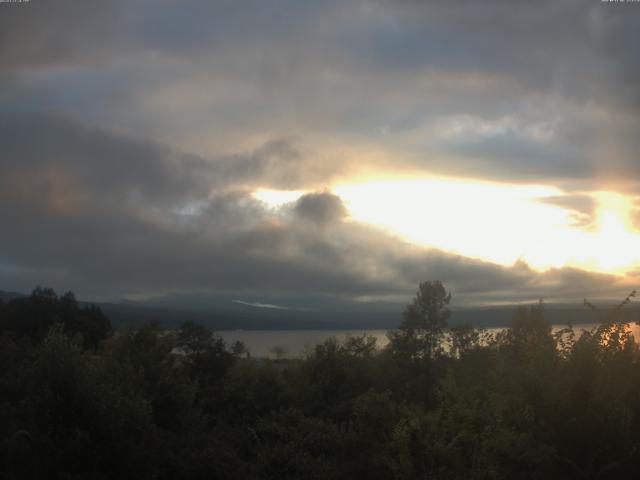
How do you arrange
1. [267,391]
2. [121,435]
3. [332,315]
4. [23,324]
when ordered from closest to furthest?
1. [121,435]
2. [267,391]
3. [23,324]
4. [332,315]

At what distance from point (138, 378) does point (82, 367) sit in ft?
26.9

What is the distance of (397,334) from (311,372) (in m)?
32.3

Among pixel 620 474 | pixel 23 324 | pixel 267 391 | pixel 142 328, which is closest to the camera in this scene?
pixel 620 474

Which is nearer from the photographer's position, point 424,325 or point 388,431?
point 388,431

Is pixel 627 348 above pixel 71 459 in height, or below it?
above

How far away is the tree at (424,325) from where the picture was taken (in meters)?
65.4

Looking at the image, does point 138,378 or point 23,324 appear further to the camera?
point 23,324

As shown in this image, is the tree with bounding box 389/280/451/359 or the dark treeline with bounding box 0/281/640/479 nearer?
the dark treeline with bounding box 0/281/640/479

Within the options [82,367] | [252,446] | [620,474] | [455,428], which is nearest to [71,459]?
[82,367]

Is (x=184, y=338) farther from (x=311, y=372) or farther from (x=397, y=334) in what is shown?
(x=397, y=334)

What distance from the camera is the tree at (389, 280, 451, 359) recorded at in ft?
214

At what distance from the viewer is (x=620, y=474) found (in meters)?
14.6

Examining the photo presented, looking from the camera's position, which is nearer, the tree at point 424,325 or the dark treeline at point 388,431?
the dark treeline at point 388,431

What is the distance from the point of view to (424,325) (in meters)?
70.0
